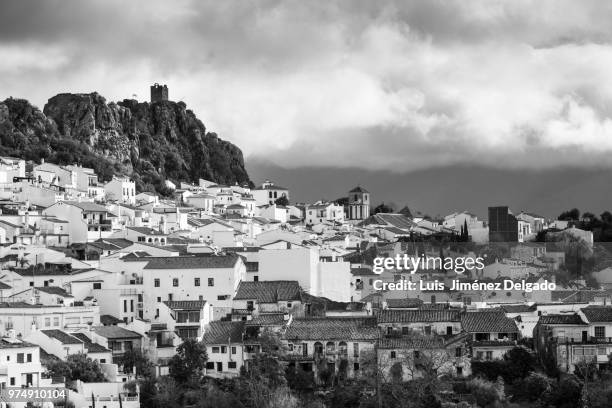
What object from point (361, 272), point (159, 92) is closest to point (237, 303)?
point (361, 272)

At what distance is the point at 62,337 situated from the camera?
140 feet

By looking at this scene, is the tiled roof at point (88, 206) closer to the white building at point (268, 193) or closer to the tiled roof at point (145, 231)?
the tiled roof at point (145, 231)

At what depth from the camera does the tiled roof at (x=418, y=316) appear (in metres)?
44.2

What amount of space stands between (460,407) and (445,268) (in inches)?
763

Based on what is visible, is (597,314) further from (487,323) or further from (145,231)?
(145,231)

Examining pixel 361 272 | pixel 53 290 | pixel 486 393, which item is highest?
pixel 361 272

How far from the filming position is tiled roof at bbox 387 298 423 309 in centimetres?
4931

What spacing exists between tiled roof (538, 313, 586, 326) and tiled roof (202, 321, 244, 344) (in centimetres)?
979

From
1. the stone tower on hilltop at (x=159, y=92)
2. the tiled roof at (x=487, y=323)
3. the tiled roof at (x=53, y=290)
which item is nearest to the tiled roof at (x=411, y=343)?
the tiled roof at (x=487, y=323)

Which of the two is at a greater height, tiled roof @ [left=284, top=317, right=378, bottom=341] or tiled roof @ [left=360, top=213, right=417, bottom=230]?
tiled roof @ [left=360, top=213, right=417, bottom=230]

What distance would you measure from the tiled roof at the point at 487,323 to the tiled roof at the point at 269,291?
6.34 m

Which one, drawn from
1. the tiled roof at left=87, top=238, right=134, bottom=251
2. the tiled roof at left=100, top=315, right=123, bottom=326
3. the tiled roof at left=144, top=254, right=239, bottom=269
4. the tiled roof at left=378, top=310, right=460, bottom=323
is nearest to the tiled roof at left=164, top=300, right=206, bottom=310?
the tiled roof at left=100, top=315, right=123, bottom=326

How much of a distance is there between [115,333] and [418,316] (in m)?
9.81

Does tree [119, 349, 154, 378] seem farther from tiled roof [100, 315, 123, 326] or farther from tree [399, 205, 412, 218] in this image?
tree [399, 205, 412, 218]
